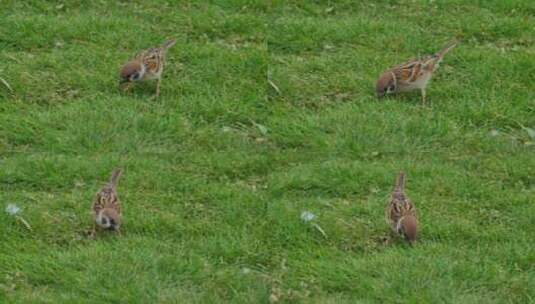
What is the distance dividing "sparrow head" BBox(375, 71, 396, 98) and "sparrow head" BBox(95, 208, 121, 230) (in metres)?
3.30

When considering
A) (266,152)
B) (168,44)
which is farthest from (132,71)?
(266,152)

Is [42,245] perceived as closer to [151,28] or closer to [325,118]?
[325,118]

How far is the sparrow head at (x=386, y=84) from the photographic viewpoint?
10938 millimetres

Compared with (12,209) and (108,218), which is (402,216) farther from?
(12,209)

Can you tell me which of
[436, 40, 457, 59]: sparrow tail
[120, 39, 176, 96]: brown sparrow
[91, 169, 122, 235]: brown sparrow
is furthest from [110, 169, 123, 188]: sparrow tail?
[436, 40, 457, 59]: sparrow tail

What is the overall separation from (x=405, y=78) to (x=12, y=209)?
3.95 meters

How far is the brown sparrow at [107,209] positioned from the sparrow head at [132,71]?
2059 mm

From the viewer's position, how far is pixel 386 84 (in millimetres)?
10930

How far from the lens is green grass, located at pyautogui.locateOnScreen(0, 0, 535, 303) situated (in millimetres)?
8477

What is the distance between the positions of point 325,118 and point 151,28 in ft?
8.53

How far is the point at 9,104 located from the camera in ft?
35.7

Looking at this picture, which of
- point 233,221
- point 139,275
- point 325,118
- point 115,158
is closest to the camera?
point 139,275

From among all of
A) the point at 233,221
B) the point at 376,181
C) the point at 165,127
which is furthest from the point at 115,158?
the point at 376,181

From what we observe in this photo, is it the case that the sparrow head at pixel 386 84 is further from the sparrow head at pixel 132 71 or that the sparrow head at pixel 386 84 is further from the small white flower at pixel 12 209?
the small white flower at pixel 12 209
